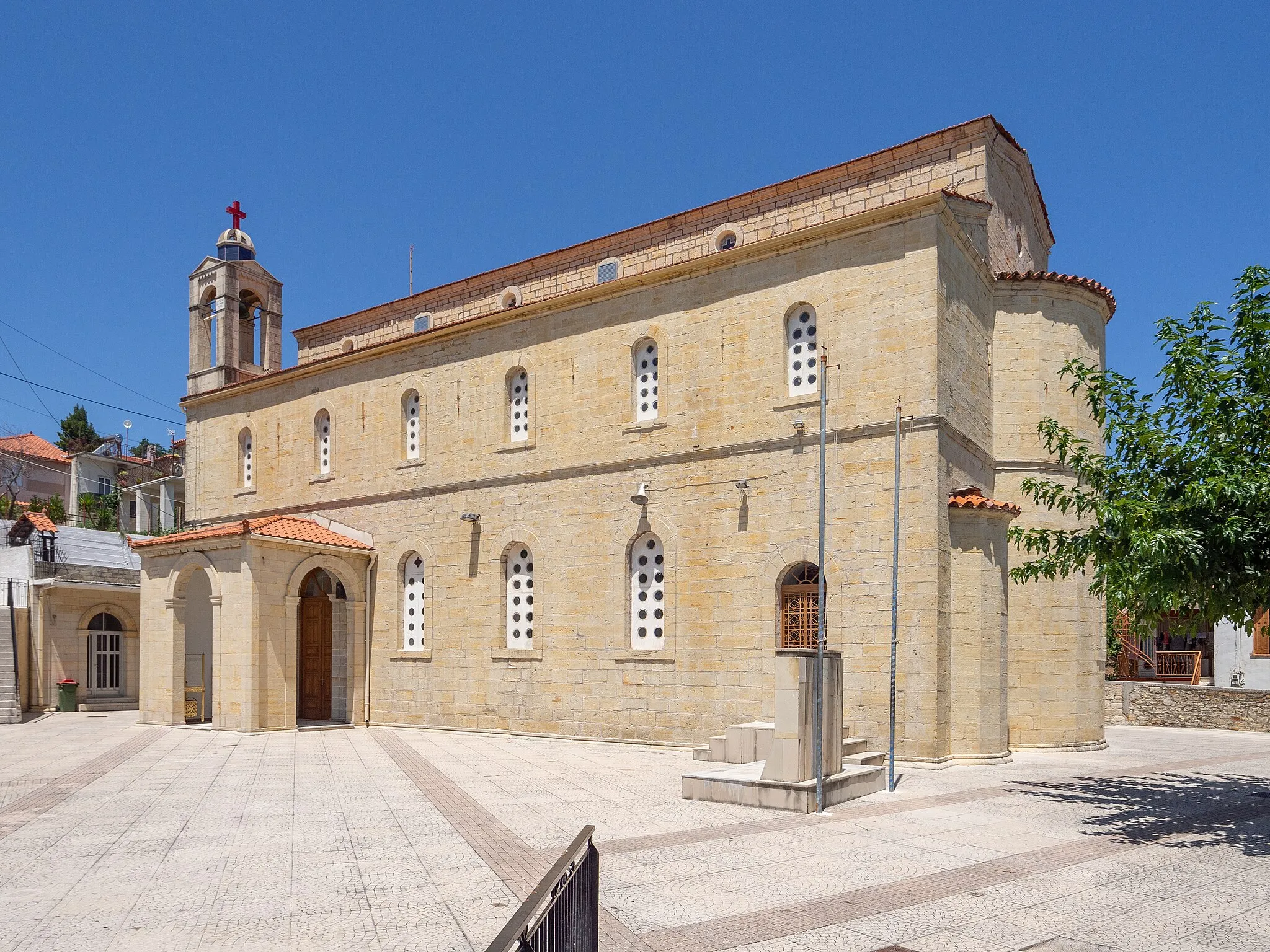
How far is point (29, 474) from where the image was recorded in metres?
62.9

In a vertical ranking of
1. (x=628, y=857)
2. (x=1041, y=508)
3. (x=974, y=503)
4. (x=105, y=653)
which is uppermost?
(x=974, y=503)

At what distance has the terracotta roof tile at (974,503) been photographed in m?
16.5

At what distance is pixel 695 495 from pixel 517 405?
17.8 feet

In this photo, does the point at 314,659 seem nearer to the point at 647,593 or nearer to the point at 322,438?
the point at 322,438

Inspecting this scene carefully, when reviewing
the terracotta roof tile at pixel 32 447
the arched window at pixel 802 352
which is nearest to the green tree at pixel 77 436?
the terracotta roof tile at pixel 32 447

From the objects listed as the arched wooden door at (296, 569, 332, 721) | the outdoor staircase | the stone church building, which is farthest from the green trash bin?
the outdoor staircase

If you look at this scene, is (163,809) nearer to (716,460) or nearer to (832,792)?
(832,792)

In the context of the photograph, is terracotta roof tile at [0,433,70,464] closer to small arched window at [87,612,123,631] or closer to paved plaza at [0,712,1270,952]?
small arched window at [87,612,123,631]

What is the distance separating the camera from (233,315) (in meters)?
28.9

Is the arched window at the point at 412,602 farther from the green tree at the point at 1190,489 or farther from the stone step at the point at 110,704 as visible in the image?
the green tree at the point at 1190,489

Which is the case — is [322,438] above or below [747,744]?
above

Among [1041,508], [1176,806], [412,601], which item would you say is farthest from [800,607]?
[412,601]

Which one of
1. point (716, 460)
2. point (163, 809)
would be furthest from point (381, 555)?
point (163, 809)

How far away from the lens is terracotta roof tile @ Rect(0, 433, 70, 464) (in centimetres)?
6375
